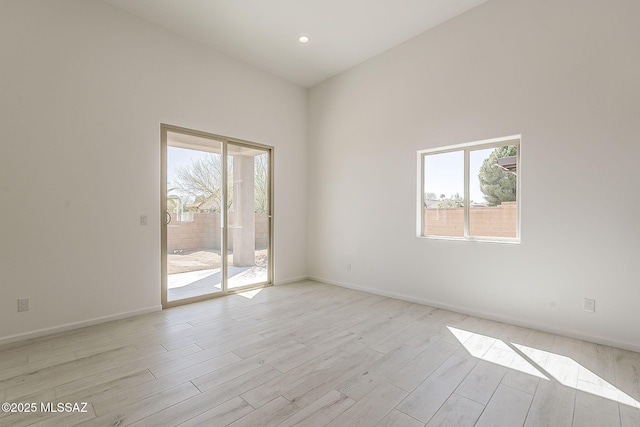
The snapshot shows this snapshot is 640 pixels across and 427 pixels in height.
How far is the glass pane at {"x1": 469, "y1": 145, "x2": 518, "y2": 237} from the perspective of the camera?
3.45m

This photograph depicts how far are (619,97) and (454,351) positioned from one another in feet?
8.96

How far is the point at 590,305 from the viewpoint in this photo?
286cm

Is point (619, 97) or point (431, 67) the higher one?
point (431, 67)

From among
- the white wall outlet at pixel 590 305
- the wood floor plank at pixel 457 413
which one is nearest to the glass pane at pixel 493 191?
the white wall outlet at pixel 590 305

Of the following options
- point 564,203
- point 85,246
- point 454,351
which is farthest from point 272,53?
point 454,351

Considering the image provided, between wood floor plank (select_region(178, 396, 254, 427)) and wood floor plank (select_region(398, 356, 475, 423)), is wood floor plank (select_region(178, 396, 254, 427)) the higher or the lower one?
the higher one

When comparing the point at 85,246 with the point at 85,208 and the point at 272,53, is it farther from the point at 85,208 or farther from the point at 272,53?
the point at 272,53

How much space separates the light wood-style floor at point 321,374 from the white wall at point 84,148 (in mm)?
461

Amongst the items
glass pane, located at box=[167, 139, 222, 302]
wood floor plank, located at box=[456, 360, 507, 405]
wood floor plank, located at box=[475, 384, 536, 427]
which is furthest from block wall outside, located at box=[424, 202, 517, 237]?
glass pane, located at box=[167, 139, 222, 302]

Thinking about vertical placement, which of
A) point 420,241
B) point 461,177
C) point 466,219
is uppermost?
point 461,177

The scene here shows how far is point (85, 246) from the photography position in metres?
3.28

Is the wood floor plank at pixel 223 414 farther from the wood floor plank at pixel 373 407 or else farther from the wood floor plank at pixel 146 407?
the wood floor plank at pixel 373 407

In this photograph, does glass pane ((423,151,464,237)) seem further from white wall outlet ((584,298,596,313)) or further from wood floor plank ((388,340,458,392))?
wood floor plank ((388,340,458,392))

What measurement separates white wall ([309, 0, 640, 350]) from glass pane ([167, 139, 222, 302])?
224cm
